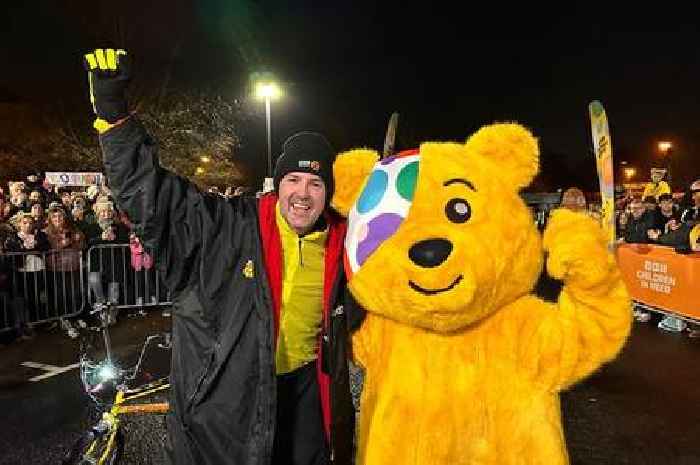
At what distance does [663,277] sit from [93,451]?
8.44m

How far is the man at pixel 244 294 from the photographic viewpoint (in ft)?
8.21

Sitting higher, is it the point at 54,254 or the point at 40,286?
the point at 54,254

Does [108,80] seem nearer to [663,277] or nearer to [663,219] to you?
[663,277]

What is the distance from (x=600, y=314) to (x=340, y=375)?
3.79ft

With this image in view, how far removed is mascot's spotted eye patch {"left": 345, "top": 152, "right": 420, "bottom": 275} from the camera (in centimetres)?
258

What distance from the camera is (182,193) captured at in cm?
264

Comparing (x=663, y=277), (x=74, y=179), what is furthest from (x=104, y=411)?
(x=74, y=179)

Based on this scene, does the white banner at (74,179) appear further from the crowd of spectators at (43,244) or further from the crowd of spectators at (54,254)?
the crowd of spectators at (43,244)

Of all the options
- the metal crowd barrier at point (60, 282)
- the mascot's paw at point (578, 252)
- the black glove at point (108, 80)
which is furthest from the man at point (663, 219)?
the black glove at point (108, 80)

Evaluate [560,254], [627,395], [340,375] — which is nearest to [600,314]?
[560,254]

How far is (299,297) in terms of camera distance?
2811 mm

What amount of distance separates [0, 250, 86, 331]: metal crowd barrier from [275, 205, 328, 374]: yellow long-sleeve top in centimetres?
673

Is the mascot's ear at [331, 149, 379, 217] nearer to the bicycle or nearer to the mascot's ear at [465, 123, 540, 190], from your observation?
the mascot's ear at [465, 123, 540, 190]

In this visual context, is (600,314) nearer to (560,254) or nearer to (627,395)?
(560,254)
